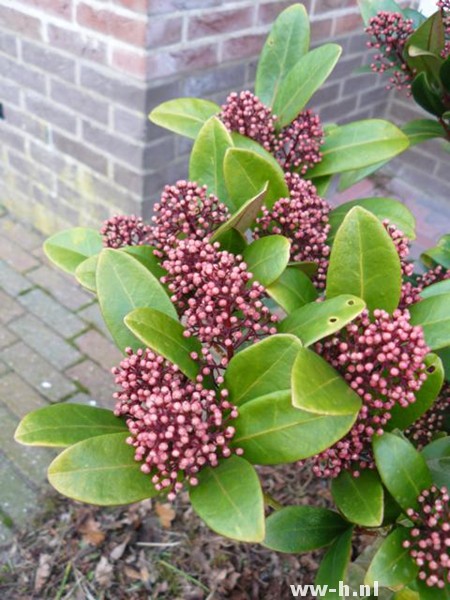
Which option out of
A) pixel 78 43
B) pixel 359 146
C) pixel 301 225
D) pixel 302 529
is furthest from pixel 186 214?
pixel 78 43

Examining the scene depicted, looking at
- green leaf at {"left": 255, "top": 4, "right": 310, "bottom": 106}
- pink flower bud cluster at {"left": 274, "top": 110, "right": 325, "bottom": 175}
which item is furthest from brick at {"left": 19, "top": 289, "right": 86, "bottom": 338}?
pink flower bud cluster at {"left": 274, "top": 110, "right": 325, "bottom": 175}

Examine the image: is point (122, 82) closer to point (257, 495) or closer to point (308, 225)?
point (308, 225)

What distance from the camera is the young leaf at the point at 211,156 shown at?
1.35m

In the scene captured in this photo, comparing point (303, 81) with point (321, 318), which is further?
point (303, 81)

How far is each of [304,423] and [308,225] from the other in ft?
1.47

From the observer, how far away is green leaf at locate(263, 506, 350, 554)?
1.35 m

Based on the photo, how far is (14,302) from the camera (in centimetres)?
350

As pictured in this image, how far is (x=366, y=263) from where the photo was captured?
1075 millimetres

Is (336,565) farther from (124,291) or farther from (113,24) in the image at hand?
(113,24)

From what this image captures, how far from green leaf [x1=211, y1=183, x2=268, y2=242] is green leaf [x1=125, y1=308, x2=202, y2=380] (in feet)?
0.66

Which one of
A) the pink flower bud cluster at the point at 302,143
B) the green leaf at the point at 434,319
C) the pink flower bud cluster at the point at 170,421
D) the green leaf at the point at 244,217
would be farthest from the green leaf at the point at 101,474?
the pink flower bud cluster at the point at 302,143

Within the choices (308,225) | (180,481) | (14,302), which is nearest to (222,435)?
(180,481)

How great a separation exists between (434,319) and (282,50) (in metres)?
1.00

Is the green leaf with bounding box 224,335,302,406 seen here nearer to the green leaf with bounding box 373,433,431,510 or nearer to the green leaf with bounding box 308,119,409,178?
the green leaf with bounding box 373,433,431,510
